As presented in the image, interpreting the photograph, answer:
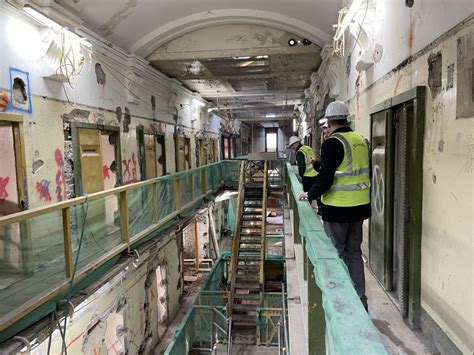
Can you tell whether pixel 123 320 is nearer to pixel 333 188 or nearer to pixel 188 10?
pixel 333 188

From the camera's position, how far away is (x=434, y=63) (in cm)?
245

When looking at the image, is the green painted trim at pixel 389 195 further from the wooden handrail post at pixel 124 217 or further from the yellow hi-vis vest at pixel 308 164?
the wooden handrail post at pixel 124 217

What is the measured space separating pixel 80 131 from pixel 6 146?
5.31 ft

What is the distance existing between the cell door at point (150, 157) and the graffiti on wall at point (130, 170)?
665 mm

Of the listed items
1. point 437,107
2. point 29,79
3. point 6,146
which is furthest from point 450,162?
point 29,79

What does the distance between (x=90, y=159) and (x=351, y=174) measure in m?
4.86

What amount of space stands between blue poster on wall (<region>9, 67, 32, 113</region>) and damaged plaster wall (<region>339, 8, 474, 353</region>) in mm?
4528

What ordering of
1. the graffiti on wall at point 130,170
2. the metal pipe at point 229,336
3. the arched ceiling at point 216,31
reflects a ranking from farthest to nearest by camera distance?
1. the metal pipe at point 229,336
2. the graffiti on wall at point 130,170
3. the arched ceiling at point 216,31

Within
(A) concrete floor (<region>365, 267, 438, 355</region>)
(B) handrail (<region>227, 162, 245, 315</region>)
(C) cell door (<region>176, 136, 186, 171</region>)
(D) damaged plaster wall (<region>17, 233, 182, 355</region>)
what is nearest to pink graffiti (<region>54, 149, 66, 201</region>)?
(D) damaged plaster wall (<region>17, 233, 182, 355</region>)

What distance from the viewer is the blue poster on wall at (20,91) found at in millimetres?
4176

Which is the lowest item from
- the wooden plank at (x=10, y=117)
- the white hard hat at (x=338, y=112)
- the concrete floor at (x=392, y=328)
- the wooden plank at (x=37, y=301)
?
the concrete floor at (x=392, y=328)

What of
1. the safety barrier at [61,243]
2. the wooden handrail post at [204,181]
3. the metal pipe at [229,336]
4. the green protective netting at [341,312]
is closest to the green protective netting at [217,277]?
the metal pipe at [229,336]

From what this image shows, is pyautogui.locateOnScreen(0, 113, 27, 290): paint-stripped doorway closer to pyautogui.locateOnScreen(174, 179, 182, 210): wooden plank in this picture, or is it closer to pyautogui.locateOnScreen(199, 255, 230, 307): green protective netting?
pyautogui.locateOnScreen(174, 179, 182, 210): wooden plank

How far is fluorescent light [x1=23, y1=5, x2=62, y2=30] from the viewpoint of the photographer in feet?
13.7
